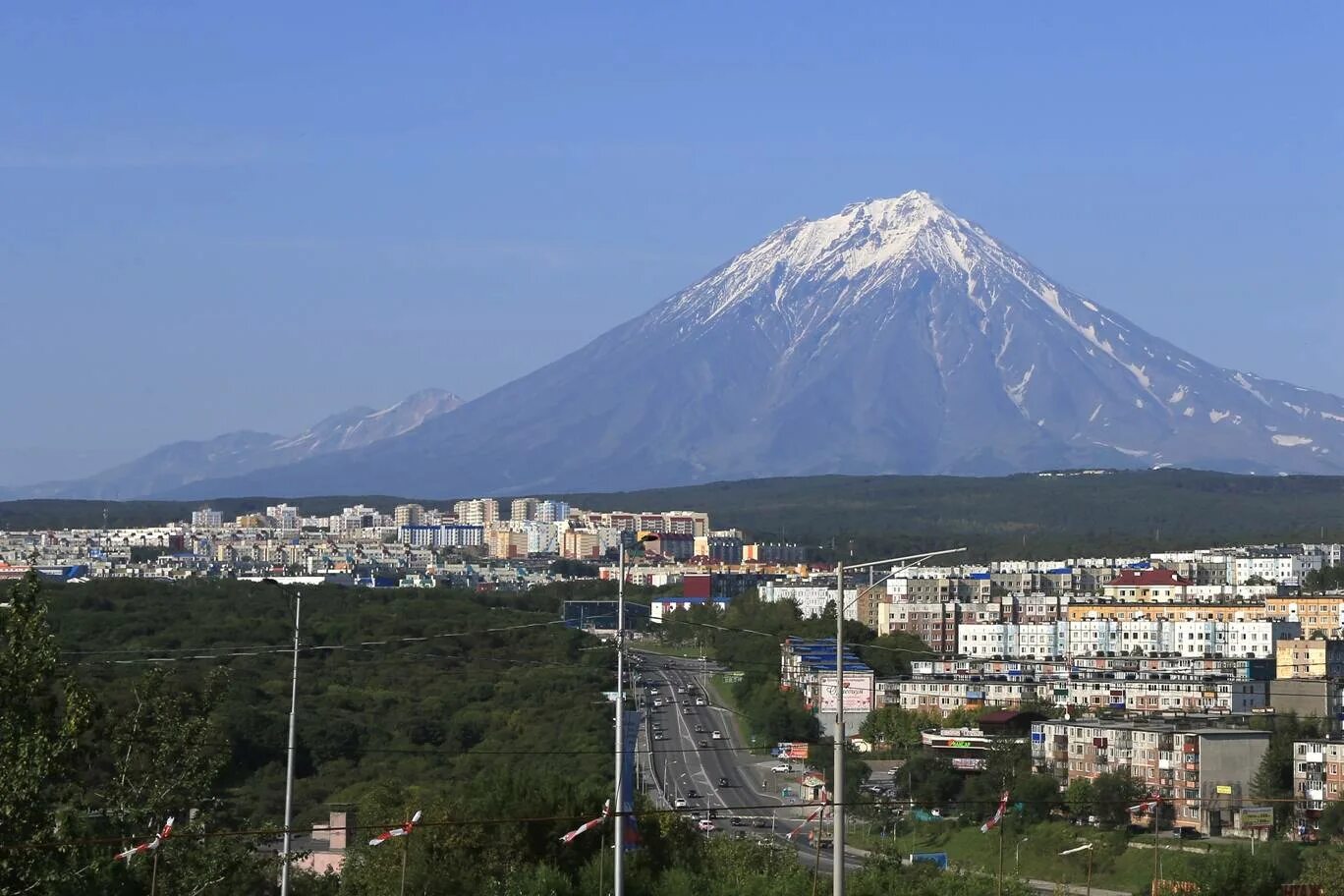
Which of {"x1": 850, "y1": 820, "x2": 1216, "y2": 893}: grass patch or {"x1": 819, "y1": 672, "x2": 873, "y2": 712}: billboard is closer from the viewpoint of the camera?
{"x1": 850, "y1": 820, "x2": 1216, "y2": 893}: grass patch

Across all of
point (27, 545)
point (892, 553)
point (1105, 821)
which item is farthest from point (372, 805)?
point (27, 545)

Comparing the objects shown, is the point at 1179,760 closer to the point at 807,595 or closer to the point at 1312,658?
the point at 1312,658

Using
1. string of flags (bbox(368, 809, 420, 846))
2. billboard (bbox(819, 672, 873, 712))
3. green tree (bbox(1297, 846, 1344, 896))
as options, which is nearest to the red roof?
billboard (bbox(819, 672, 873, 712))

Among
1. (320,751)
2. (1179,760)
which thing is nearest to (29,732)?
(320,751)

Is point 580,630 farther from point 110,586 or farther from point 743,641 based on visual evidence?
point 110,586

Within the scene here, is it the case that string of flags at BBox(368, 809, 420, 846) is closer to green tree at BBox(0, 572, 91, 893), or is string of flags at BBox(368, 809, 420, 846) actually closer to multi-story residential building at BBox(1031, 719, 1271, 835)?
green tree at BBox(0, 572, 91, 893)

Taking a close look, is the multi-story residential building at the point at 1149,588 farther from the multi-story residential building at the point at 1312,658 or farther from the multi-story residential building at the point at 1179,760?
the multi-story residential building at the point at 1179,760
